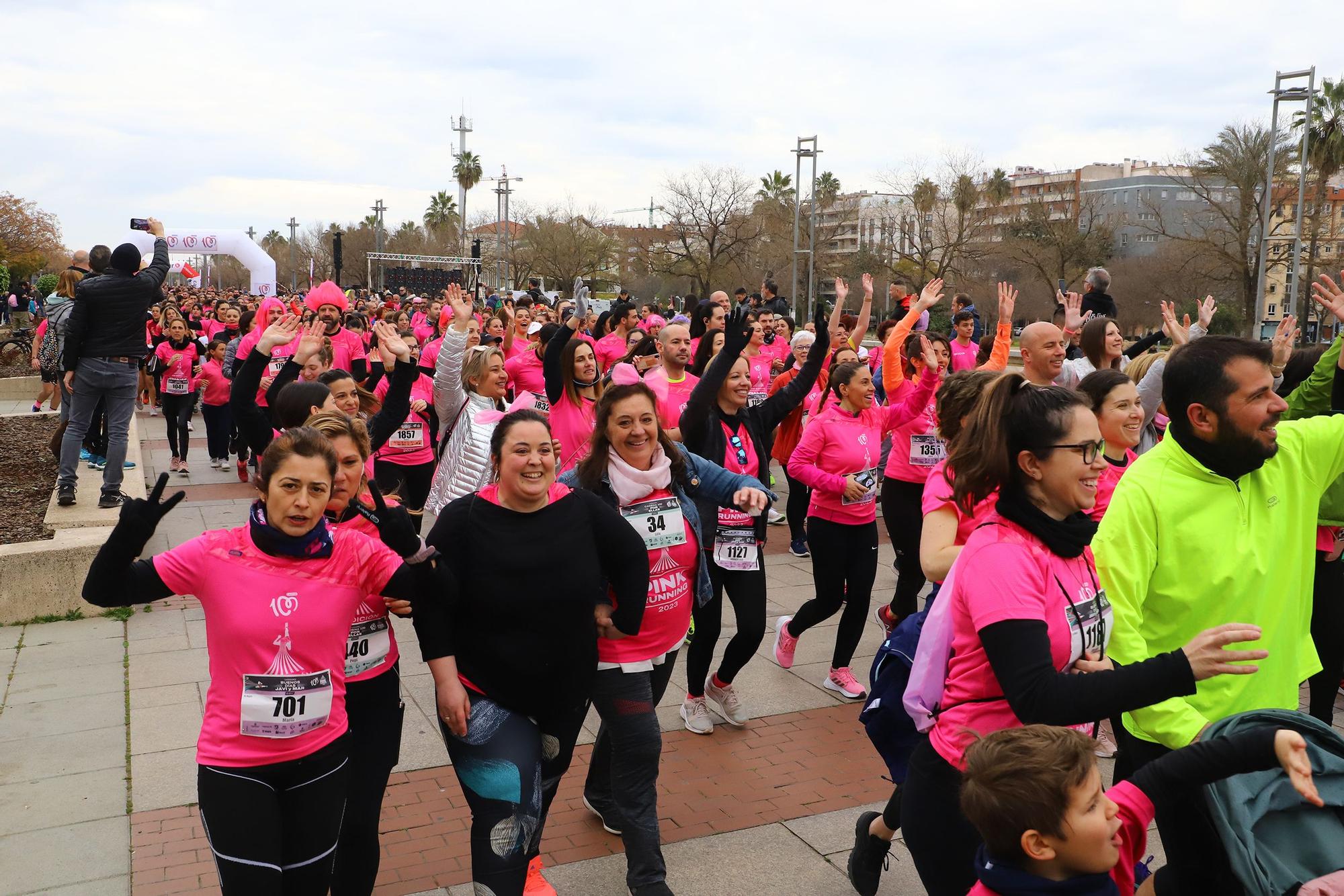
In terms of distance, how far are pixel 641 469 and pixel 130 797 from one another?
277 centimetres

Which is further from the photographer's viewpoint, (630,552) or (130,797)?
(130,797)

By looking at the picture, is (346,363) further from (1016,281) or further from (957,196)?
(1016,281)

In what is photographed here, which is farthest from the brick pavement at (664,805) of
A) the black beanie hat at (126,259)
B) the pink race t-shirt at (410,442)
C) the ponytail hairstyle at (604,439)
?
the black beanie hat at (126,259)

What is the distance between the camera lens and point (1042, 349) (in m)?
6.13

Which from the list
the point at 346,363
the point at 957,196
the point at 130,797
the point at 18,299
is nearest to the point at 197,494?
the point at 346,363

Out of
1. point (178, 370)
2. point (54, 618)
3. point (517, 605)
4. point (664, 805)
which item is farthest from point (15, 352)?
point (517, 605)

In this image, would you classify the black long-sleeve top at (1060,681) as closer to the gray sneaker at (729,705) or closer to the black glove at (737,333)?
the black glove at (737,333)

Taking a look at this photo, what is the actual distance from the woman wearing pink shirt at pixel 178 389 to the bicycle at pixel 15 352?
14.0m

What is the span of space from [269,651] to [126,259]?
696 cm

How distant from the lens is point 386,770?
142 inches

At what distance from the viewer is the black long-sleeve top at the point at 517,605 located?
11.6 feet

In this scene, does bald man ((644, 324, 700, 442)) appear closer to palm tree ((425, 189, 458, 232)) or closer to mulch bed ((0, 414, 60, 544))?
mulch bed ((0, 414, 60, 544))

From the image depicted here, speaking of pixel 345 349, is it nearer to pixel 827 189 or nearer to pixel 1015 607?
pixel 1015 607

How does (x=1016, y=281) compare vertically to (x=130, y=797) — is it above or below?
above
